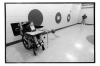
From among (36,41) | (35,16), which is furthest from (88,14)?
(36,41)

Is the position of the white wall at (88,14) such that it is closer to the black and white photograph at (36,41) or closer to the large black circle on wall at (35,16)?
the black and white photograph at (36,41)

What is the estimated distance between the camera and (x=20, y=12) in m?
2.37

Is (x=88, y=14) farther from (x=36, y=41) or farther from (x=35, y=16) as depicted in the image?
(x=36, y=41)

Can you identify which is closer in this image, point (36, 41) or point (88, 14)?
point (36, 41)

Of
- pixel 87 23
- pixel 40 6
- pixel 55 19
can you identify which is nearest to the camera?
pixel 40 6

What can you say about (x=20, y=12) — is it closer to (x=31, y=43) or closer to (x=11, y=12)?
(x=11, y=12)

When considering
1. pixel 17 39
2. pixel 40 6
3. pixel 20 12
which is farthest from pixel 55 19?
pixel 17 39

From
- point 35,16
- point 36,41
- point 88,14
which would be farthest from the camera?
point 88,14

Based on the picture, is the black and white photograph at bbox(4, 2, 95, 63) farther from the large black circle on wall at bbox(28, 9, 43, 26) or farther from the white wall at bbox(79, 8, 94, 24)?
the white wall at bbox(79, 8, 94, 24)

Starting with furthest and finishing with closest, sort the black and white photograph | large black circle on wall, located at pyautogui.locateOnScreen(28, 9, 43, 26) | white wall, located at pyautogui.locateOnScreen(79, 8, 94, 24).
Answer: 1. white wall, located at pyautogui.locateOnScreen(79, 8, 94, 24)
2. large black circle on wall, located at pyautogui.locateOnScreen(28, 9, 43, 26)
3. the black and white photograph

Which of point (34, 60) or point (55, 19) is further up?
point (55, 19)

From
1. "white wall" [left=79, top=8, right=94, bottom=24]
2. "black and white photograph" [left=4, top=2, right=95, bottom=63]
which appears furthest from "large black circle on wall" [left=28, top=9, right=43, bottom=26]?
"white wall" [left=79, top=8, right=94, bottom=24]

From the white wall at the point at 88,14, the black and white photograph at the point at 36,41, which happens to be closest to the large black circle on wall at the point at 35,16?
the black and white photograph at the point at 36,41

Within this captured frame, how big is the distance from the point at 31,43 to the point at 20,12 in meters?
1.31
